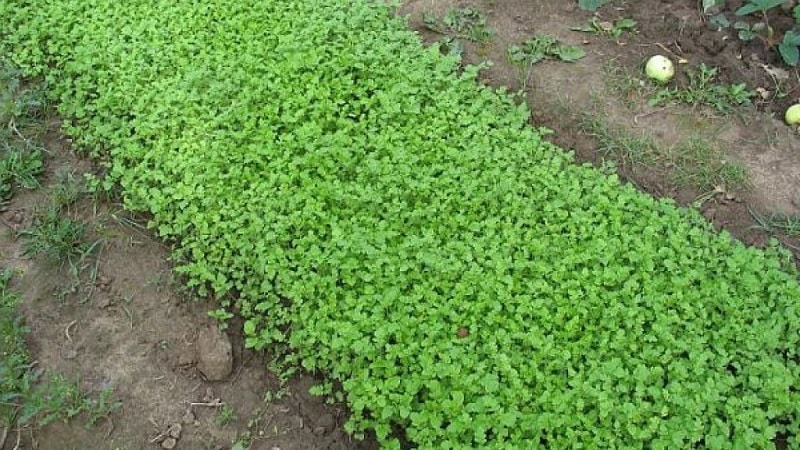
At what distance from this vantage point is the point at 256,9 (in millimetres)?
4445

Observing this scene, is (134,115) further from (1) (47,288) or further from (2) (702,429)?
(2) (702,429)

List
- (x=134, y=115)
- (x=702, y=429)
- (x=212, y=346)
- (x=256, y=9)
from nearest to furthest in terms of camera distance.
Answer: (x=702, y=429) → (x=212, y=346) → (x=134, y=115) → (x=256, y=9)

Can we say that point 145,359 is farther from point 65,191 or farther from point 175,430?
point 65,191

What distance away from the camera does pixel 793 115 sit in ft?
13.1

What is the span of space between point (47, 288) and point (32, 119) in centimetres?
115

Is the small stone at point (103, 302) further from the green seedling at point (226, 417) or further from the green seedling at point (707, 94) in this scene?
the green seedling at point (707, 94)

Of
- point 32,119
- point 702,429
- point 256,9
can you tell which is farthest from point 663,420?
point 32,119

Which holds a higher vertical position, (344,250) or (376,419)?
(344,250)

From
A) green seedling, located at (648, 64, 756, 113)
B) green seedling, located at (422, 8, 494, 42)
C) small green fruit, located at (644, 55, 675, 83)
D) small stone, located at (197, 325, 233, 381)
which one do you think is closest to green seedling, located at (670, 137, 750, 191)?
green seedling, located at (648, 64, 756, 113)

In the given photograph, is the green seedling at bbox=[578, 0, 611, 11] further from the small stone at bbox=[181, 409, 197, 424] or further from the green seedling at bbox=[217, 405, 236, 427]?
the small stone at bbox=[181, 409, 197, 424]

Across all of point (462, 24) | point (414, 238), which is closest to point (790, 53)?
point (462, 24)

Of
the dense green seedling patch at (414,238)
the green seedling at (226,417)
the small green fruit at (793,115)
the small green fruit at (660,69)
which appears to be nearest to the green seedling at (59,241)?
the dense green seedling patch at (414,238)

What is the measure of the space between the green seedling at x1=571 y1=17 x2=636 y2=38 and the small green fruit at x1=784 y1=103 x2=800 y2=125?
38.0 inches

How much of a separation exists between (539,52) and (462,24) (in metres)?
0.48
